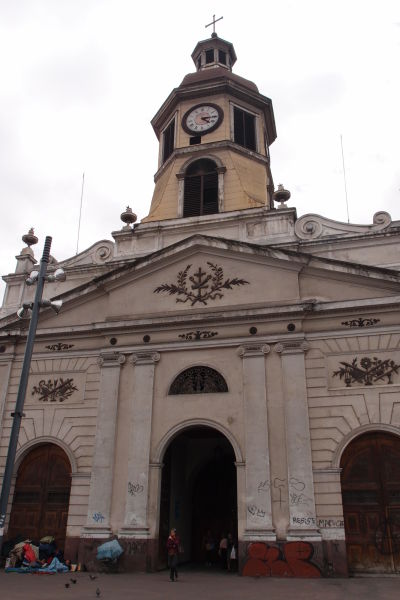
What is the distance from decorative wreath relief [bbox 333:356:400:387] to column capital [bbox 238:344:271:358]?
236 centimetres

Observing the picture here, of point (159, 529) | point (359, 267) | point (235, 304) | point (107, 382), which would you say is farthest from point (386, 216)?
point (159, 529)

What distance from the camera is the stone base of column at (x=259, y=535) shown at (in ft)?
49.9

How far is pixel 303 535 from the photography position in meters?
15.0

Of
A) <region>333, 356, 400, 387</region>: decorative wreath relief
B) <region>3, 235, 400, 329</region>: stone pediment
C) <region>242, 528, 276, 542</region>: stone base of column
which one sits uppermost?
<region>3, 235, 400, 329</region>: stone pediment

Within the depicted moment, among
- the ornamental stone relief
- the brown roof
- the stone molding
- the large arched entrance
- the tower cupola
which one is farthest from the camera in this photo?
the tower cupola

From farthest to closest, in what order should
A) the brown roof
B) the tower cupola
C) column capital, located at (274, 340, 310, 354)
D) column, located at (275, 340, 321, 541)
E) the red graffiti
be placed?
1. the tower cupola
2. the brown roof
3. column capital, located at (274, 340, 310, 354)
4. column, located at (275, 340, 321, 541)
5. the red graffiti

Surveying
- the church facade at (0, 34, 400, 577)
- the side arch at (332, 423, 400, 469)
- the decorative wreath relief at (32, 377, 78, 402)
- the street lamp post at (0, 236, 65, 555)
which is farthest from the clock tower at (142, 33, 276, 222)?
the side arch at (332, 423, 400, 469)

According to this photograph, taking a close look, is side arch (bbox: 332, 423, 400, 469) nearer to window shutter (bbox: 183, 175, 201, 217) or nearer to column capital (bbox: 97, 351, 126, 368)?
column capital (bbox: 97, 351, 126, 368)

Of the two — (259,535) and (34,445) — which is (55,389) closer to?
(34,445)

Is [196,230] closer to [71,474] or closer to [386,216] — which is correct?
[386,216]

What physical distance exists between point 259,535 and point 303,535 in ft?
4.18

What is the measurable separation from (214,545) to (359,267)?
11.5 metres

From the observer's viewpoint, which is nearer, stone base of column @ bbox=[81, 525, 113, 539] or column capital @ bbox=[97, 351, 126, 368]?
stone base of column @ bbox=[81, 525, 113, 539]

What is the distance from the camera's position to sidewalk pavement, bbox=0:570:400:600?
449 inches
